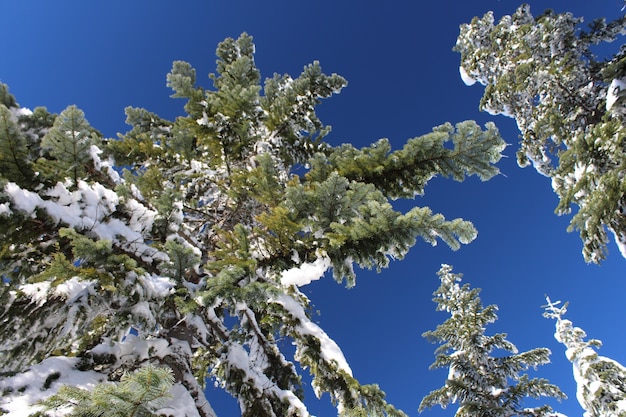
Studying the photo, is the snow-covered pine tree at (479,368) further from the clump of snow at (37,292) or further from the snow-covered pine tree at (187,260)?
the clump of snow at (37,292)

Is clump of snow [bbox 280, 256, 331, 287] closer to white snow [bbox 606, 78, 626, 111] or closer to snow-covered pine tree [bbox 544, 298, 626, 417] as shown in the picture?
white snow [bbox 606, 78, 626, 111]

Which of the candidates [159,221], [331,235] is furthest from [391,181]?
[159,221]

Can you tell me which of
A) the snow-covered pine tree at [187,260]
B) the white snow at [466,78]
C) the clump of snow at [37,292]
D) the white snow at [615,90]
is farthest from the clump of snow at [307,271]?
the white snow at [466,78]

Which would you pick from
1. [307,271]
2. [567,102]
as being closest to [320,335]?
[307,271]

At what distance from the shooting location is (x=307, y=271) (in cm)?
524

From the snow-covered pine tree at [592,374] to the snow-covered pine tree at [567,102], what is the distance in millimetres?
7717

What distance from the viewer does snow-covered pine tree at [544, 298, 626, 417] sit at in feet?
43.0

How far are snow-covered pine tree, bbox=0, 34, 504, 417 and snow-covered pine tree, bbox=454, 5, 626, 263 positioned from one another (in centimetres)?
343

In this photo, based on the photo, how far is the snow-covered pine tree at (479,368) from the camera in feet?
42.1

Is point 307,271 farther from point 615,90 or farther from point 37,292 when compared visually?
point 615,90

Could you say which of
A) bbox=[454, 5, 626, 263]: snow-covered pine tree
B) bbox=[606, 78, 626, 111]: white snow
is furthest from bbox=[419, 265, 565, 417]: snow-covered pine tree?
bbox=[606, 78, 626, 111]: white snow

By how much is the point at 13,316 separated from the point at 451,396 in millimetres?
14337

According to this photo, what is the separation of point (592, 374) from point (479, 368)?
16.7 feet

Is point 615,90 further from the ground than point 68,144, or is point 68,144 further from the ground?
point 615,90
